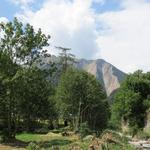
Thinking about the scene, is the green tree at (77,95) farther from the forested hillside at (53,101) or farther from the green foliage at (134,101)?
the green foliage at (134,101)

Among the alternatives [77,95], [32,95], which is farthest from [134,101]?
[32,95]

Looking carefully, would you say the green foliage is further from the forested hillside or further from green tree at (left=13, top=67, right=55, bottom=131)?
green tree at (left=13, top=67, right=55, bottom=131)

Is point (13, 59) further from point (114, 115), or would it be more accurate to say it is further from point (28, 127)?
point (114, 115)

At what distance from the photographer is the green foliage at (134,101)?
3086 inches

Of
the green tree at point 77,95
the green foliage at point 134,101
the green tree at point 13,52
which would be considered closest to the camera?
the green tree at point 13,52

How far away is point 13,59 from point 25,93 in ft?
18.9

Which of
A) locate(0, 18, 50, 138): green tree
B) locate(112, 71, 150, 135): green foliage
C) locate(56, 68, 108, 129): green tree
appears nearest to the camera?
locate(0, 18, 50, 138): green tree

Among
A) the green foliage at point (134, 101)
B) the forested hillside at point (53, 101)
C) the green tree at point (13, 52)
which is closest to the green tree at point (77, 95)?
the forested hillside at point (53, 101)

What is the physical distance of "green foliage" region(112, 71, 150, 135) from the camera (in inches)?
3086

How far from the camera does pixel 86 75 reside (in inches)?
3701

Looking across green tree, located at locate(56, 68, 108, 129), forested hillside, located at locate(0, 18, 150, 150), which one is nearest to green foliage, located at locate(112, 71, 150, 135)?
forested hillside, located at locate(0, 18, 150, 150)

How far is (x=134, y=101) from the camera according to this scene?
78188mm

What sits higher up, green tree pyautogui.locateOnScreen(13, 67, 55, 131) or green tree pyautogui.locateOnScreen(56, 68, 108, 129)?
green tree pyautogui.locateOnScreen(56, 68, 108, 129)

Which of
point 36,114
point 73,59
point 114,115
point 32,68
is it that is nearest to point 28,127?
point 36,114
